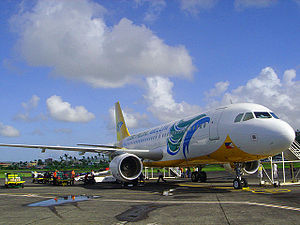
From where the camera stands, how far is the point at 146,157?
2148 cm

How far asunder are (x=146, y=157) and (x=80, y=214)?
13177 mm

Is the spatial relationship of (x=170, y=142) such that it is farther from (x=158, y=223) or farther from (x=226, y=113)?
(x=158, y=223)

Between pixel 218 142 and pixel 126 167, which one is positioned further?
pixel 126 167

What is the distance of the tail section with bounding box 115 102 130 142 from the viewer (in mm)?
32881

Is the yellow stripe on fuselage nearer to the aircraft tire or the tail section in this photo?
the aircraft tire

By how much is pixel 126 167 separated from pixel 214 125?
740 cm

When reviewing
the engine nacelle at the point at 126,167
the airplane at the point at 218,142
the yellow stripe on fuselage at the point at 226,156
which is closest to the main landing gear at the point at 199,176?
the airplane at the point at 218,142

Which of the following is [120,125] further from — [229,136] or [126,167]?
[229,136]

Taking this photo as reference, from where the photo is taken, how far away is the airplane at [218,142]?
1300 centimetres

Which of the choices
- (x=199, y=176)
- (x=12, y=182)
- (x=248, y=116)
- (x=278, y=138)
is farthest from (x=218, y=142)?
(x=12, y=182)

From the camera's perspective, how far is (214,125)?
597 inches

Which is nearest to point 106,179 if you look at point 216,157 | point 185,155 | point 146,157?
point 146,157

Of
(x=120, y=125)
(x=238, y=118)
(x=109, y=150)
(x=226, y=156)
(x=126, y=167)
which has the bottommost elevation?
(x=126, y=167)

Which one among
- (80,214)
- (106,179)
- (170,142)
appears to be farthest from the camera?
(106,179)
